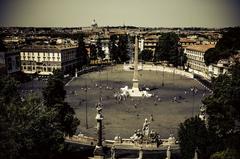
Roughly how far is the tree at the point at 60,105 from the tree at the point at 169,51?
39.0 meters

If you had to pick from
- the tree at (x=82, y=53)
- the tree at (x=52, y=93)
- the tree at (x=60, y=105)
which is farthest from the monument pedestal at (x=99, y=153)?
the tree at (x=82, y=53)

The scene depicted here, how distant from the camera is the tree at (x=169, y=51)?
57531 mm

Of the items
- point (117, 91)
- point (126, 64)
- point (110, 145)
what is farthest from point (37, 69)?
point (110, 145)

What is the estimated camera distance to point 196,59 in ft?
189

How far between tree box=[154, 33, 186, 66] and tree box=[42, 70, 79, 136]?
38954 mm

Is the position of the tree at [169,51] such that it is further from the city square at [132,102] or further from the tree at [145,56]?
the city square at [132,102]

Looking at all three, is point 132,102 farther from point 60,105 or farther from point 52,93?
point 60,105

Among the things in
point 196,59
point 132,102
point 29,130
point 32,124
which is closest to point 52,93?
point 32,124

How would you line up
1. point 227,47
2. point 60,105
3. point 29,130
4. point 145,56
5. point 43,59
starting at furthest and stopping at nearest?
point 145,56
point 43,59
point 227,47
point 60,105
point 29,130

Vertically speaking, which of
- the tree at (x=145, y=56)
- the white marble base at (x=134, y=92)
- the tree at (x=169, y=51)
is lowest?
the white marble base at (x=134, y=92)

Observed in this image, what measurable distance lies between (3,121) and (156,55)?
5011cm

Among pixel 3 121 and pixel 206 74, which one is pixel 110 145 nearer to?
pixel 3 121

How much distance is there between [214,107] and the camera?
17.7 m

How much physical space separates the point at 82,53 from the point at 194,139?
44484 mm
